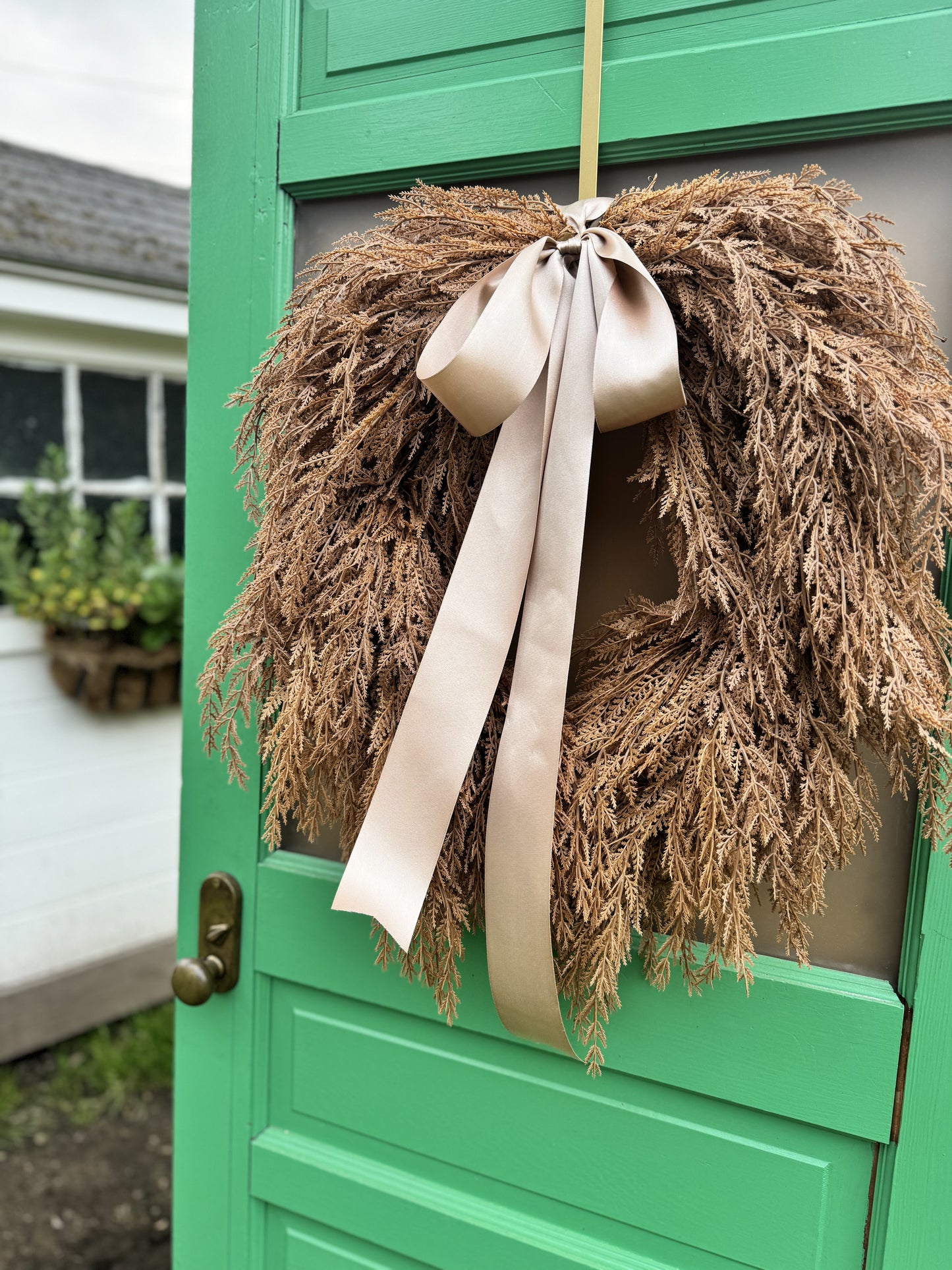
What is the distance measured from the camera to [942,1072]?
80 centimetres

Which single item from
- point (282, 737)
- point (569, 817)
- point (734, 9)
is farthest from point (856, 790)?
point (734, 9)

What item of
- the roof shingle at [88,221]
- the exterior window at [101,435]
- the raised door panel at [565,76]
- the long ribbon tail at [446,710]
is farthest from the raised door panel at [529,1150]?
the roof shingle at [88,221]

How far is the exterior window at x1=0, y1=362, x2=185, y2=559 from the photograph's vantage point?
8.82 ft

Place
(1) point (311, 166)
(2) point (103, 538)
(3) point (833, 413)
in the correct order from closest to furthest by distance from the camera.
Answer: (3) point (833, 413) → (1) point (311, 166) → (2) point (103, 538)

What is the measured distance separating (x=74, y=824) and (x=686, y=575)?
8.60 ft

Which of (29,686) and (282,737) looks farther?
(29,686)

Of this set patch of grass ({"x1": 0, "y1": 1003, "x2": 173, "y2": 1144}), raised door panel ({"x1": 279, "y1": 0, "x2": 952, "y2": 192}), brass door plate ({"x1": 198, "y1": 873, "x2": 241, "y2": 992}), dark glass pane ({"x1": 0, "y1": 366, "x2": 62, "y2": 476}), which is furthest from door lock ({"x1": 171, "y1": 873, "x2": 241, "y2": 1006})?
dark glass pane ({"x1": 0, "y1": 366, "x2": 62, "y2": 476})

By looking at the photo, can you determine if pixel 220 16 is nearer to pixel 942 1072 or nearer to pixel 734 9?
pixel 734 9

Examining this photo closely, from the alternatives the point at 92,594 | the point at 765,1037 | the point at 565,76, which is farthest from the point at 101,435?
the point at 765,1037

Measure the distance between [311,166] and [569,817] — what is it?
81 centimetres

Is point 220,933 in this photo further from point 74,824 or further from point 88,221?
point 88,221

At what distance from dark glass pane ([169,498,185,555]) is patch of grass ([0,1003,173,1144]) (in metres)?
1.63

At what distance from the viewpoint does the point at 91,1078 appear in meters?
2.73

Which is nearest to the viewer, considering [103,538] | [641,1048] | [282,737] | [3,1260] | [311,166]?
[282,737]
